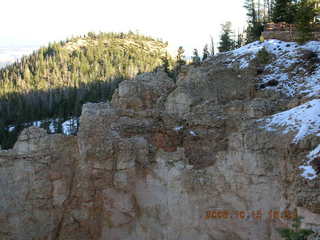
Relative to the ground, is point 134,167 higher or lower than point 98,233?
higher

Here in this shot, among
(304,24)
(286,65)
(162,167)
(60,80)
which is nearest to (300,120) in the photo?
(162,167)

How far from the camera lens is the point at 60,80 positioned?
150125 mm

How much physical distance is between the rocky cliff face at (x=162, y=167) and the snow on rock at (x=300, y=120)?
4.4 inches

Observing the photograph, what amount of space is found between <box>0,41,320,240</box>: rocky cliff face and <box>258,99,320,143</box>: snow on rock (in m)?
0.11

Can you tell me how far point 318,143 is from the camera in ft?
54.2

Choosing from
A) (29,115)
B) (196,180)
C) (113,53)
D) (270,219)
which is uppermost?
(113,53)

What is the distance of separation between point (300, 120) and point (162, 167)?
7.91m

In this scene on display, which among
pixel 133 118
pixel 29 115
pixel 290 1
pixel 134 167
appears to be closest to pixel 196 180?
pixel 134 167

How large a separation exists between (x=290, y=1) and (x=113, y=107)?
24.1 m

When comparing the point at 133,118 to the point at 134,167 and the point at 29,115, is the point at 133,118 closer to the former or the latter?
the point at 134,167

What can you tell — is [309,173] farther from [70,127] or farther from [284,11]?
[70,127]

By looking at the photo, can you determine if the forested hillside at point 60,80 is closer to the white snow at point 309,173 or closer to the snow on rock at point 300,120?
Result: the snow on rock at point 300,120
